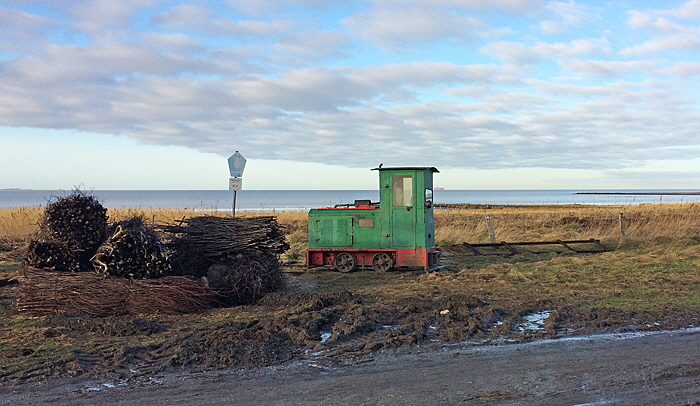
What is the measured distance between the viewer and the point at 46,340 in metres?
8.17

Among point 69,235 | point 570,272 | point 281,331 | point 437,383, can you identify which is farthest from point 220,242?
point 570,272

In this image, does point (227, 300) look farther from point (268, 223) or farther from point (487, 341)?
point (487, 341)

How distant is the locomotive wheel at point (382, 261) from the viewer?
16047mm

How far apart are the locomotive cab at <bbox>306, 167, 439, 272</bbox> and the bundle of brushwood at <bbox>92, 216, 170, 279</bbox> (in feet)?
20.2

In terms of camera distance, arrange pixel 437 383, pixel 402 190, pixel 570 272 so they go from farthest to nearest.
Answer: pixel 402 190
pixel 570 272
pixel 437 383

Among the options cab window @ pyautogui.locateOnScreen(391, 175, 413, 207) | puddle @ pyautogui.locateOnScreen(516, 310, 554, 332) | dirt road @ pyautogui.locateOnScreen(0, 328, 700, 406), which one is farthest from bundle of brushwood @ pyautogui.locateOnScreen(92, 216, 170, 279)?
cab window @ pyautogui.locateOnScreen(391, 175, 413, 207)

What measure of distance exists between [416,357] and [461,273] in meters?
8.06

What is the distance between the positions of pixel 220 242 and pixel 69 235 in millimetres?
2754

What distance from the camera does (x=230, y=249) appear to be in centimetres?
1246

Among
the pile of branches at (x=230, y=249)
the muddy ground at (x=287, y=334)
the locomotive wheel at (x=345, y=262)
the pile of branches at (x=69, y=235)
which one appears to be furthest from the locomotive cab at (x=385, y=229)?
the pile of branches at (x=69, y=235)

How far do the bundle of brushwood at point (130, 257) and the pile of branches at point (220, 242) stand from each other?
123 cm

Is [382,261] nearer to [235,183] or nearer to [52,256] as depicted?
[235,183]

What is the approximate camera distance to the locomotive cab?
618 inches

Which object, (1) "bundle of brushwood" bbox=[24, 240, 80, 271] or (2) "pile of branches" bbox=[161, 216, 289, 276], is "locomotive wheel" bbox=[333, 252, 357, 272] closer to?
(2) "pile of branches" bbox=[161, 216, 289, 276]
